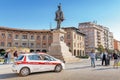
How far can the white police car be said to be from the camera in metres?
11.5

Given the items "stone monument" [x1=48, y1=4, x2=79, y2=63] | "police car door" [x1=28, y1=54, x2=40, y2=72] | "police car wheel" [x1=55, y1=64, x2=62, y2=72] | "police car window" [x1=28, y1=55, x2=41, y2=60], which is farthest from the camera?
"stone monument" [x1=48, y1=4, x2=79, y2=63]

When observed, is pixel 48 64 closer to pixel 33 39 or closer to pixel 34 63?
pixel 34 63

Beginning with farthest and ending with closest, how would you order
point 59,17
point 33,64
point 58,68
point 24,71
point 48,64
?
point 59,17 → point 58,68 → point 48,64 → point 33,64 → point 24,71

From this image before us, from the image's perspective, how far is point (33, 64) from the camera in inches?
471

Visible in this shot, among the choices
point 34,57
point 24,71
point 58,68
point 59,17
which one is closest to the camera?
point 24,71

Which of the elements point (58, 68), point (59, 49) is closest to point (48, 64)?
point (58, 68)

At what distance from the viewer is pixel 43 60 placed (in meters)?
12.5

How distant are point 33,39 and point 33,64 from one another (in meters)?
58.3

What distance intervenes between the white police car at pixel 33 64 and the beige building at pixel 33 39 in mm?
52633

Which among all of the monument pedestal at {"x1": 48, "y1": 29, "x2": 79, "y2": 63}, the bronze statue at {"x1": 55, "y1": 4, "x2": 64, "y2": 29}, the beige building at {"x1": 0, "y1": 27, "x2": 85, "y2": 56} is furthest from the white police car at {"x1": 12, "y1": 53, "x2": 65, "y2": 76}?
the beige building at {"x1": 0, "y1": 27, "x2": 85, "y2": 56}

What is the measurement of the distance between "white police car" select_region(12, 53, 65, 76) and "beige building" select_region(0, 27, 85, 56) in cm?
5263

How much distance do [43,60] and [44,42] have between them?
5898 centimetres

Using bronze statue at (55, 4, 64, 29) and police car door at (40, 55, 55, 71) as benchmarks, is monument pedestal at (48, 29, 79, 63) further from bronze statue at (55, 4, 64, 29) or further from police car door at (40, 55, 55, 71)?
police car door at (40, 55, 55, 71)

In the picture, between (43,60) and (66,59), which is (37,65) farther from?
(66,59)
